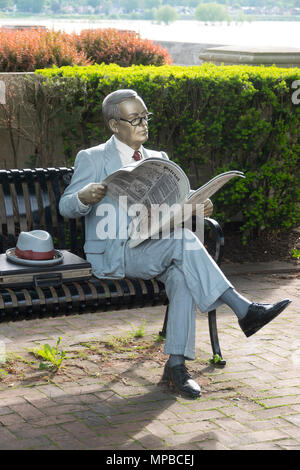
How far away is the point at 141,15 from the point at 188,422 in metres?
60.3

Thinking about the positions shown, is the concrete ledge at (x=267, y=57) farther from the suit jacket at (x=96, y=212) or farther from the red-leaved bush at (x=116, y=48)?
the suit jacket at (x=96, y=212)

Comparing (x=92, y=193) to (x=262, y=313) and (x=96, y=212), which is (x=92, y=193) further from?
(x=262, y=313)

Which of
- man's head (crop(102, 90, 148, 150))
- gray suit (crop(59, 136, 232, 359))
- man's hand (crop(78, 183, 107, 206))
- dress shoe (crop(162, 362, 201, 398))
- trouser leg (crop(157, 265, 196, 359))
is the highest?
man's head (crop(102, 90, 148, 150))

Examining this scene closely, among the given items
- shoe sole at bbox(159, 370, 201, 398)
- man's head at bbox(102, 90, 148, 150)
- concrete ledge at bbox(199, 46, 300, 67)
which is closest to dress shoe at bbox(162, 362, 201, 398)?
shoe sole at bbox(159, 370, 201, 398)

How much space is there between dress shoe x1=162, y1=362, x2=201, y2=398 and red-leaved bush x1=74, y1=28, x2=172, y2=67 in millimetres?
7219

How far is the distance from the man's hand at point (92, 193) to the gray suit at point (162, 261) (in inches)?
3.1

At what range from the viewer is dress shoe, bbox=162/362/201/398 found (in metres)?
3.84

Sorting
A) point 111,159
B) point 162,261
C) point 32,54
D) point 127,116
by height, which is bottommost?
point 162,261

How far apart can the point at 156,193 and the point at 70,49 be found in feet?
18.6

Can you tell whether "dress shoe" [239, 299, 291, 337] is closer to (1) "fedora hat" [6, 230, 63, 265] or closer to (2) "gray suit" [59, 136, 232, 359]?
(2) "gray suit" [59, 136, 232, 359]

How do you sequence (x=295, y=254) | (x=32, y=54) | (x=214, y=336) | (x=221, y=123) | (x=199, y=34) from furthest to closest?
(x=199, y=34) < (x=32, y=54) < (x=295, y=254) < (x=221, y=123) < (x=214, y=336)

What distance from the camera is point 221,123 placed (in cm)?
651

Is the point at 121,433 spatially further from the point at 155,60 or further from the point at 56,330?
the point at 155,60

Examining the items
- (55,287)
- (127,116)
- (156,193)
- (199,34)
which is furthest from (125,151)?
(199,34)
